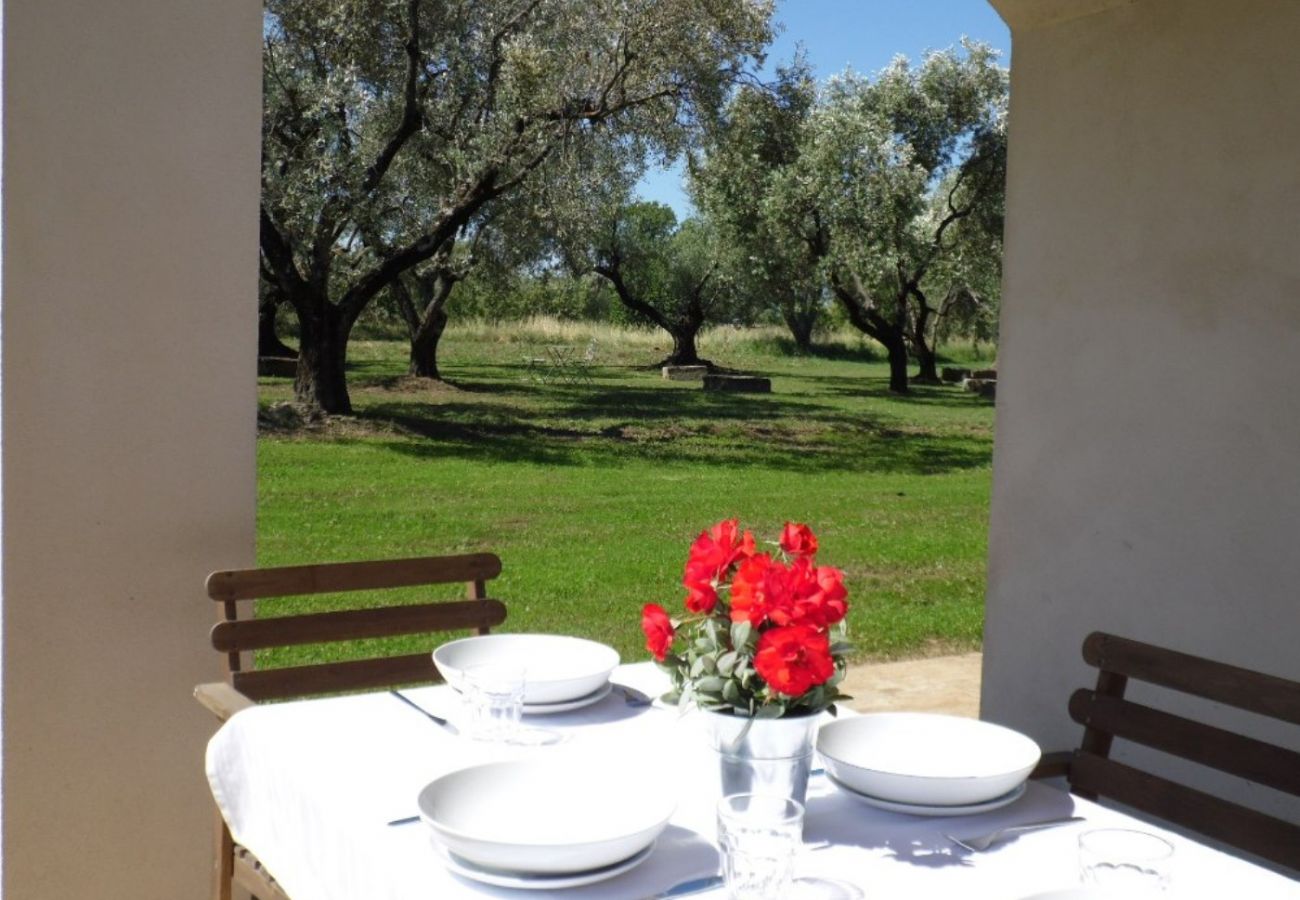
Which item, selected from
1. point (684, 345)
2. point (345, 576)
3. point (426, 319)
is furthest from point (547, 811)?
point (684, 345)

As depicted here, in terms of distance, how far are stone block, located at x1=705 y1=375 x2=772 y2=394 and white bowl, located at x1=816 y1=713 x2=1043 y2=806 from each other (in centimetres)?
1484

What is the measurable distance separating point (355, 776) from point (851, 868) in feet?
1.93

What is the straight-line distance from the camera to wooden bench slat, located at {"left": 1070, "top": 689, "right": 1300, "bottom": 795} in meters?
1.70

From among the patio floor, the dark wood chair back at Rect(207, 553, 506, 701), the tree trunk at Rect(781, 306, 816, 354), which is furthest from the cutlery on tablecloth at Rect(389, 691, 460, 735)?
the tree trunk at Rect(781, 306, 816, 354)

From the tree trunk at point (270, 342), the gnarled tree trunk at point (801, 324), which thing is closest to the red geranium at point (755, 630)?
the tree trunk at point (270, 342)

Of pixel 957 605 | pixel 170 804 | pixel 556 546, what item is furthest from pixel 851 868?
pixel 556 546

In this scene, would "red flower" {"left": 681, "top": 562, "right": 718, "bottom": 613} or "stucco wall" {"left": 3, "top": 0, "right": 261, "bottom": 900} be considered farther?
"stucco wall" {"left": 3, "top": 0, "right": 261, "bottom": 900}

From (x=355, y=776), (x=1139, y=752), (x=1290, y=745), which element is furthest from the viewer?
(x=1139, y=752)

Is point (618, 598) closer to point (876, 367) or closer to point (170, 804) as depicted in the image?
point (170, 804)

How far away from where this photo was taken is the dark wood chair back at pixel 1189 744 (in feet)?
5.45

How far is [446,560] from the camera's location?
2328mm

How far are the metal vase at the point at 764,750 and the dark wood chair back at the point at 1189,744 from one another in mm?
693

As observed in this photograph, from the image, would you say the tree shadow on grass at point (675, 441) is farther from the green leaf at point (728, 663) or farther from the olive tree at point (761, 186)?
the green leaf at point (728, 663)

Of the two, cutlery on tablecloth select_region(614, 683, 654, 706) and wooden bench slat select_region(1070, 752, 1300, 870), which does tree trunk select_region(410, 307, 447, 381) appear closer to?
cutlery on tablecloth select_region(614, 683, 654, 706)
